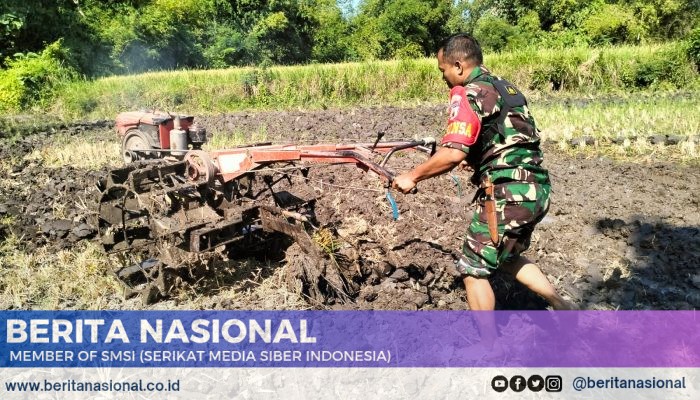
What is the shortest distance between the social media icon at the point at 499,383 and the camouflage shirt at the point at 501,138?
3.66ft

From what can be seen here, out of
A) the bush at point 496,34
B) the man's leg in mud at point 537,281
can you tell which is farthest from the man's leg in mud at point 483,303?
the bush at point 496,34

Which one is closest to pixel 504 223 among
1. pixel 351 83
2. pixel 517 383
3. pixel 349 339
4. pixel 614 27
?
pixel 517 383

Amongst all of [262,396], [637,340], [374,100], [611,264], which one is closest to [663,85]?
[374,100]

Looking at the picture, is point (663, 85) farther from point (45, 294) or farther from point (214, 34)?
point (214, 34)

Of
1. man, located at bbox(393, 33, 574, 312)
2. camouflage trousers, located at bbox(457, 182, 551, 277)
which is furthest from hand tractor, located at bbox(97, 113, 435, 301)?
camouflage trousers, located at bbox(457, 182, 551, 277)

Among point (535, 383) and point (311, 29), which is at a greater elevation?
point (311, 29)

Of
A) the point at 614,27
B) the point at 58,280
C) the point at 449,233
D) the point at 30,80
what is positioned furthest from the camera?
the point at 614,27

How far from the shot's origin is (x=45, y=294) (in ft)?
15.1

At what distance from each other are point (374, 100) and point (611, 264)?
11.9 meters

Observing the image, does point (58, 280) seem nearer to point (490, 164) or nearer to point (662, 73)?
point (490, 164)

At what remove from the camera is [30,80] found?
1714cm

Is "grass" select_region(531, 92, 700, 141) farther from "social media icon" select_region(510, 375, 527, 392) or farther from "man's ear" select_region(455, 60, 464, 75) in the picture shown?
"social media icon" select_region(510, 375, 527, 392)

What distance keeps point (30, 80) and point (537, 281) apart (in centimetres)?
1749

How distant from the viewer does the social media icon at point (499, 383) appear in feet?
10.9
